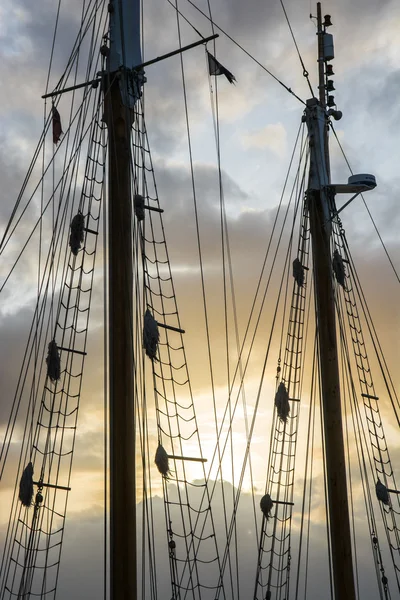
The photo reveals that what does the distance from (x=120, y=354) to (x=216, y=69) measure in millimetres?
7411

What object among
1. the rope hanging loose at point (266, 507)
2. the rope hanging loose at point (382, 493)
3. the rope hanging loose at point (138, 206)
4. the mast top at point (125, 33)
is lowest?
the rope hanging loose at point (266, 507)

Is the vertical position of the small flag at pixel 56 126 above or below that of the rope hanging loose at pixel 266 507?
above

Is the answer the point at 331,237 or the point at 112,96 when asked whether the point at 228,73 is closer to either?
the point at 112,96

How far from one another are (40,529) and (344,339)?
10946 millimetres

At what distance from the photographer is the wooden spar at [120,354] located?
63.8ft

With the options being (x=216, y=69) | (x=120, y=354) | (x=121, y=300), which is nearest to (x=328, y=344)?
(x=216, y=69)

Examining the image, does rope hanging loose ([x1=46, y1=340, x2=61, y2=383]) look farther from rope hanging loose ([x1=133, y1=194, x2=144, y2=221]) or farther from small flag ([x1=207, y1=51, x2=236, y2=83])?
small flag ([x1=207, y1=51, x2=236, y2=83])

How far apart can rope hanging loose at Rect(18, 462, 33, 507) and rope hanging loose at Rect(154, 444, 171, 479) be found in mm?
2566

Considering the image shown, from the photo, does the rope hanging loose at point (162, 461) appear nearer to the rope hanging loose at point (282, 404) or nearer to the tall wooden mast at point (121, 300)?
the tall wooden mast at point (121, 300)

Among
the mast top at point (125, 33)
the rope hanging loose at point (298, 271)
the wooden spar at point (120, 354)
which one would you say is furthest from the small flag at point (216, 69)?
the rope hanging loose at point (298, 271)

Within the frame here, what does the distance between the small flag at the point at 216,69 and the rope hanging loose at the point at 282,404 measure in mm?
8848

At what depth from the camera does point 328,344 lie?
92.1 ft

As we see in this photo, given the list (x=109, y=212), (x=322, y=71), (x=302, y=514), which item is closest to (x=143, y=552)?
(x=109, y=212)

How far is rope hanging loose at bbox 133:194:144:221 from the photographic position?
22.6 meters
